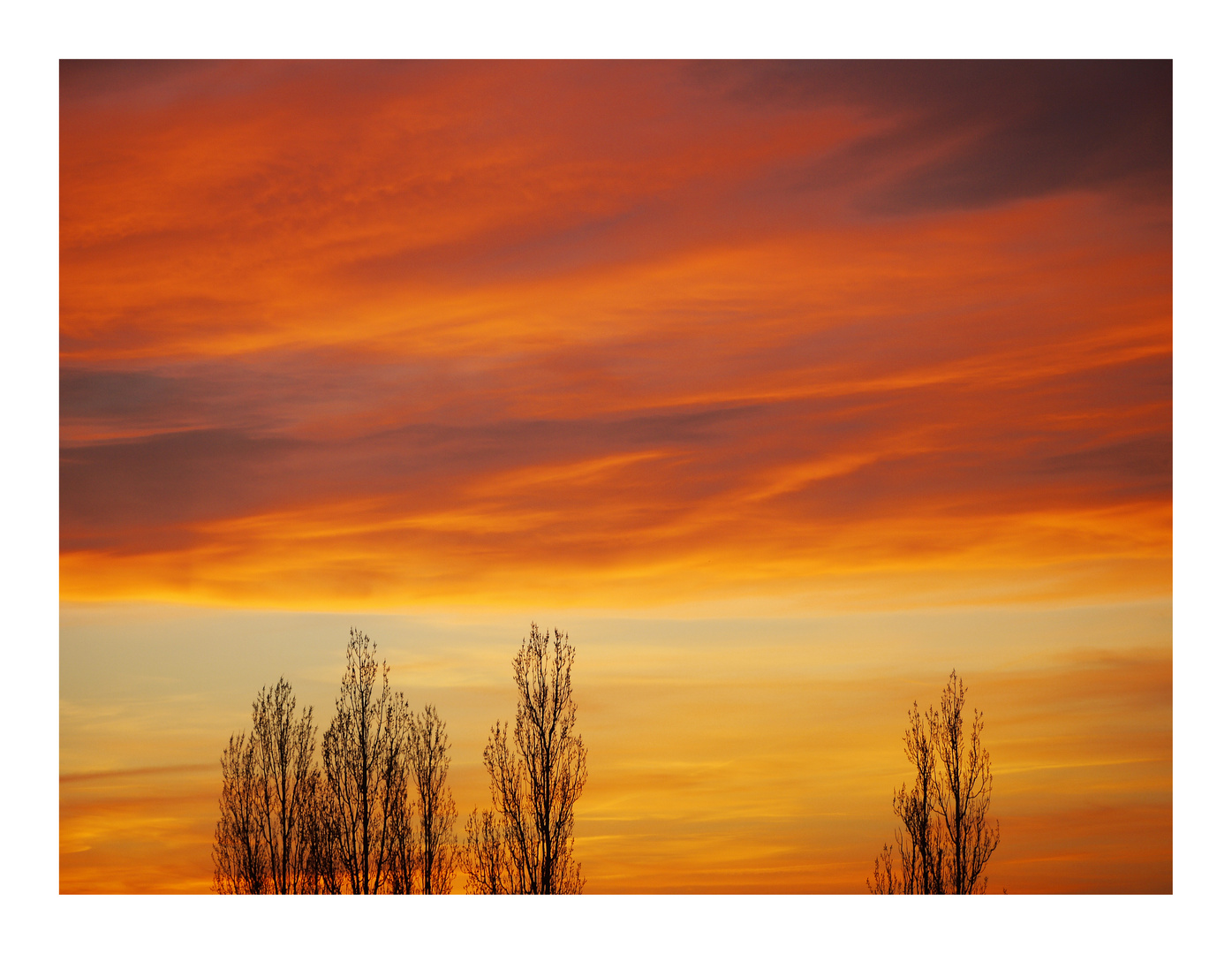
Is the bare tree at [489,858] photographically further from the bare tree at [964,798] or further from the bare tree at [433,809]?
the bare tree at [964,798]

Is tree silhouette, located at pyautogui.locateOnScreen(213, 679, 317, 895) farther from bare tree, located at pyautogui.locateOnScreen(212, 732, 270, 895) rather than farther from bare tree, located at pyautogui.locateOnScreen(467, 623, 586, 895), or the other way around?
bare tree, located at pyautogui.locateOnScreen(467, 623, 586, 895)

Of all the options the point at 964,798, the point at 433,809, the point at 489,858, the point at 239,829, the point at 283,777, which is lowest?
the point at 489,858

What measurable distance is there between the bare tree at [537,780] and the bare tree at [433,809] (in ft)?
0.68

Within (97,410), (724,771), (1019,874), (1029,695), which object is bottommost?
(1019,874)

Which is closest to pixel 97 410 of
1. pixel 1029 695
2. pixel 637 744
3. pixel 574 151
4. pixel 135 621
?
pixel 135 621

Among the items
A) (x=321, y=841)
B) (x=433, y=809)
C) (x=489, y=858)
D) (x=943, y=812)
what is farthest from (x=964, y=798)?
(x=321, y=841)

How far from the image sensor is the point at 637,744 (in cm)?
785

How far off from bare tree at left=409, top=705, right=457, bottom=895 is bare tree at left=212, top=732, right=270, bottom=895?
1.13 metres

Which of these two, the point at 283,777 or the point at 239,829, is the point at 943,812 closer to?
the point at 283,777

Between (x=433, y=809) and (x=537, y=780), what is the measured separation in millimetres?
854

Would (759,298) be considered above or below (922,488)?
above

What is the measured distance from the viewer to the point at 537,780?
8.07 meters

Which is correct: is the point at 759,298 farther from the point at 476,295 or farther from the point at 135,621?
the point at 135,621

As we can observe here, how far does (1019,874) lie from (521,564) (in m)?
3.89
